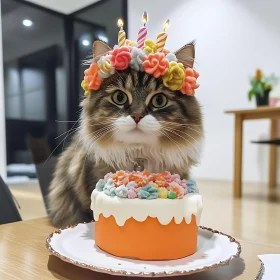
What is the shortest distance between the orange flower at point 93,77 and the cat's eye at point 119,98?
0.05 m

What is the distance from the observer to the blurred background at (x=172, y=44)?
3.31 m

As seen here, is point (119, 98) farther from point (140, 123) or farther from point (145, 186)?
point (145, 186)

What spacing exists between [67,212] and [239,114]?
6.86ft

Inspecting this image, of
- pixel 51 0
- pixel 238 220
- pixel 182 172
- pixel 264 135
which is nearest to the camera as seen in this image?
pixel 182 172

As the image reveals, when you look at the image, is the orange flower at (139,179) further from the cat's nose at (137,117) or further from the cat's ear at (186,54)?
the cat's ear at (186,54)

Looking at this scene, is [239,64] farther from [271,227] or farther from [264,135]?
[271,227]

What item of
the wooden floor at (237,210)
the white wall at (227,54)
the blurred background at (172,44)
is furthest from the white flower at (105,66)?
the white wall at (227,54)

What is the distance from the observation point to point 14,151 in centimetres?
343

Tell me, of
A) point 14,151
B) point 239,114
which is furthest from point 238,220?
point 14,151

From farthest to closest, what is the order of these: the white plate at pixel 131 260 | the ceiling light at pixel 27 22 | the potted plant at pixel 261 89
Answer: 1. the ceiling light at pixel 27 22
2. the potted plant at pixel 261 89
3. the white plate at pixel 131 260

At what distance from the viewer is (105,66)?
2.23 feet

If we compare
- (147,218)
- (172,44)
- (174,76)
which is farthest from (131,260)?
(172,44)

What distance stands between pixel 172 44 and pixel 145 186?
9.10 ft

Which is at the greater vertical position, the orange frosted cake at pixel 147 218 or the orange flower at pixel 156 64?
the orange flower at pixel 156 64
